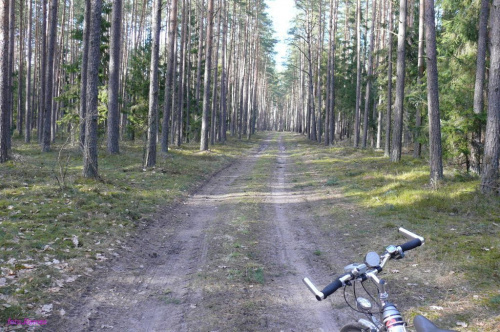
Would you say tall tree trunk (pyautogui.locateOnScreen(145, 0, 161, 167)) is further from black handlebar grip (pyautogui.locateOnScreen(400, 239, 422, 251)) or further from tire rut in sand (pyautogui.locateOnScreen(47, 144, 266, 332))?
black handlebar grip (pyautogui.locateOnScreen(400, 239, 422, 251))

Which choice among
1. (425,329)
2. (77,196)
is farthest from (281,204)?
(425,329)

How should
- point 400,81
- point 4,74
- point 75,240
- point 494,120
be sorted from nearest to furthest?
point 75,240
point 494,120
point 4,74
point 400,81

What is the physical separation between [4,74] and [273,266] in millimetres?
13660

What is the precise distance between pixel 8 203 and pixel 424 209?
10.8 metres

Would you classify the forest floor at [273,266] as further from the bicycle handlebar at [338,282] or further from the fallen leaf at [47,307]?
the bicycle handlebar at [338,282]

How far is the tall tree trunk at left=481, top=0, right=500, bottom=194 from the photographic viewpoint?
11.0 meters

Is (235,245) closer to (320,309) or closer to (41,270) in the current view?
(320,309)

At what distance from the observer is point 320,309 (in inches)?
223

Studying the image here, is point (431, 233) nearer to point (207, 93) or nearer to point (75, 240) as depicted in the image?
point (75, 240)

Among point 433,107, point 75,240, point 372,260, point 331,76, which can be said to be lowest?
point 75,240

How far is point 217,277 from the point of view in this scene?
6.69 meters

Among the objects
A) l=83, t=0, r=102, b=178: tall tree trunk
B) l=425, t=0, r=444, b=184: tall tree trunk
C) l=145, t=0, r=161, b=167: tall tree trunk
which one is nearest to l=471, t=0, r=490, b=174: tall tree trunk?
l=425, t=0, r=444, b=184: tall tree trunk

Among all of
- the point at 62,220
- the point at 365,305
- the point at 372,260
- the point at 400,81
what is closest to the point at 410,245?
the point at 372,260

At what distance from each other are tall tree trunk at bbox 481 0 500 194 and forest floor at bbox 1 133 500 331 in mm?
811
